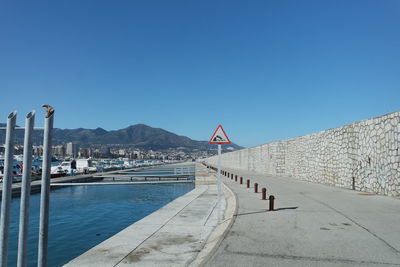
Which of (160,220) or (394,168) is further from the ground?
(394,168)

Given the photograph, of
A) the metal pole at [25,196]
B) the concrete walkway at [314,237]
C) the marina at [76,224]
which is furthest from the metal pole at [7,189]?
the marina at [76,224]

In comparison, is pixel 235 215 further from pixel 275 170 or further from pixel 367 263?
pixel 275 170

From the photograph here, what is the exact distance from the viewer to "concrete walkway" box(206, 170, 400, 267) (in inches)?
201

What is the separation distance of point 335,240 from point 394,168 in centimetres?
809

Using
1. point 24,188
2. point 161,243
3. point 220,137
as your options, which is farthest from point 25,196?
point 220,137

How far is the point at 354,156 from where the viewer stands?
16.0 metres

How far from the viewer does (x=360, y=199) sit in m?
12.3

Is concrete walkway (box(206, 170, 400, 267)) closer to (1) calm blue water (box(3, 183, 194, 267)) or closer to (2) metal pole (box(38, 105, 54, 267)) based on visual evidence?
(2) metal pole (box(38, 105, 54, 267))

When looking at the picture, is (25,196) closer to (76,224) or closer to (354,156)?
(76,224)

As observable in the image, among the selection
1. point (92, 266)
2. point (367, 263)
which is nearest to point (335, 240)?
point (367, 263)

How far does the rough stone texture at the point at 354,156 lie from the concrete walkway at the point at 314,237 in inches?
117

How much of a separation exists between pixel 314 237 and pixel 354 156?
11.3 metres

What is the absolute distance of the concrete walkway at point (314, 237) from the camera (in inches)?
201

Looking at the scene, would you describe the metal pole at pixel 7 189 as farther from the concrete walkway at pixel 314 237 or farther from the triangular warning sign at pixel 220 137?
the triangular warning sign at pixel 220 137
